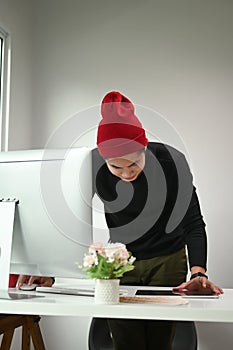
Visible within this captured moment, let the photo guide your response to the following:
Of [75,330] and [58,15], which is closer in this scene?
[75,330]

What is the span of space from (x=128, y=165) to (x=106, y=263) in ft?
1.70

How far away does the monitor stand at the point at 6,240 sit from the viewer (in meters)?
1.49

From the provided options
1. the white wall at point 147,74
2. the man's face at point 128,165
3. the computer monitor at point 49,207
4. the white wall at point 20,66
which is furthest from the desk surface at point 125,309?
the white wall at point 20,66

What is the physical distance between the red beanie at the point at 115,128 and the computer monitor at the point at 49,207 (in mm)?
258

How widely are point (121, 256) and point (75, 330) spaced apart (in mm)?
1775

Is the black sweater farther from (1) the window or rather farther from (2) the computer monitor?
(1) the window

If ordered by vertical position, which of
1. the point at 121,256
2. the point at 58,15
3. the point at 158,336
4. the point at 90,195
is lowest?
the point at 158,336

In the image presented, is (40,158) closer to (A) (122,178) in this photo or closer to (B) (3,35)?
(A) (122,178)

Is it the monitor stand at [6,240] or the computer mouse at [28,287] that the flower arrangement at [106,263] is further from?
the computer mouse at [28,287]

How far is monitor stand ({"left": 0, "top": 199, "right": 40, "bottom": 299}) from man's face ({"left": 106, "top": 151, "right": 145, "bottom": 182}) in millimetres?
407

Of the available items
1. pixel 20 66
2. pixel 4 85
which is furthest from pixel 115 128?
pixel 20 66

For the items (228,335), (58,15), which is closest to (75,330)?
(228,335)

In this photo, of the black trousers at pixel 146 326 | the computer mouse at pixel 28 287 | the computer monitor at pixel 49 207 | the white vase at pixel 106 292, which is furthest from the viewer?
the black trousers at pixel 146 326

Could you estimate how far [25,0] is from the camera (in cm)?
321
